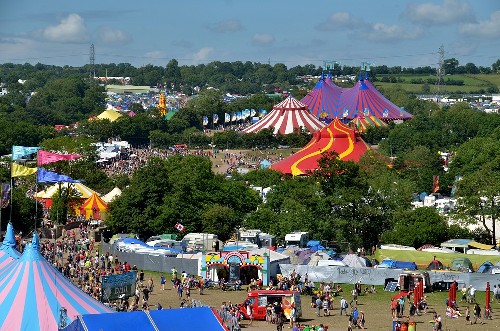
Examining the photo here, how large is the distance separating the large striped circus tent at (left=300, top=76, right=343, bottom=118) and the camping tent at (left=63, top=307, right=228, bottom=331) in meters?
83.8

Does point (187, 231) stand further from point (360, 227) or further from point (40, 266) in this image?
point (40, 266)

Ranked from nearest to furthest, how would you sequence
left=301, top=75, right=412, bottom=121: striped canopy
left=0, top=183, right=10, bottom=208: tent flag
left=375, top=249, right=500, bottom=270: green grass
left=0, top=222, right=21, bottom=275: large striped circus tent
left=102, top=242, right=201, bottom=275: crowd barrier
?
left=0, top=222, right=21, bottom=275: large striped circus tent, left=102, top=242, right=201, bottom=275: crowd barrier, left=0, top=183, right=10, bottom=208: tent flag, left=375, top=249, right=500, bottom=270: green grass, left=301, top=75, right=412, bottom=121: striped canopy

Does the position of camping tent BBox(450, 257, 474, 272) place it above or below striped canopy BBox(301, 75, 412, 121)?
below

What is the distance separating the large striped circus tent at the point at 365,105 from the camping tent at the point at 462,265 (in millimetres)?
68812

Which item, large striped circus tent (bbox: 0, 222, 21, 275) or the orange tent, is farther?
the orange tent

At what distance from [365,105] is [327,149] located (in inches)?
1782

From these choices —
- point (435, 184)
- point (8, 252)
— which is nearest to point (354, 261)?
point (8, 252)

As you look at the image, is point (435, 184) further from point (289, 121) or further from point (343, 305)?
point (289, 121)

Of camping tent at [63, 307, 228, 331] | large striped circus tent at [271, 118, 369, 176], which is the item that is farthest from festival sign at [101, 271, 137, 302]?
large striped circus tent at [271, 118, 369, 176]

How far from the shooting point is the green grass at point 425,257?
3597cm

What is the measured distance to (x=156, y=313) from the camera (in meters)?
20.8

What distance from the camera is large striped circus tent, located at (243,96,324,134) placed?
307ft

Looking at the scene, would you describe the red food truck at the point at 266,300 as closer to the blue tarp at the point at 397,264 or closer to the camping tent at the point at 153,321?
the blue tarp at the point at 397,264

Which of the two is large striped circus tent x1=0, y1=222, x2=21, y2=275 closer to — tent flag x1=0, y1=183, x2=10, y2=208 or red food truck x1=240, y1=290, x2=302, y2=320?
red food truck x1=240, y1=290, x2=302, y2=320
